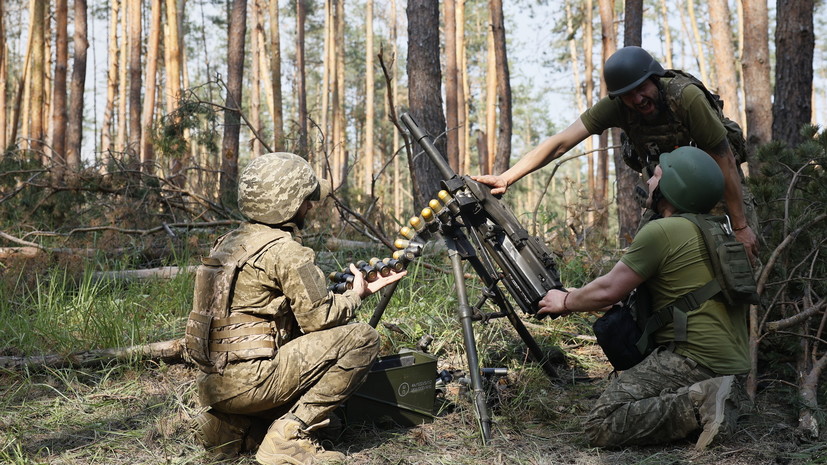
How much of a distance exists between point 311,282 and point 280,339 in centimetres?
41

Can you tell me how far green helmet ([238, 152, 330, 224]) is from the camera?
10.7ft

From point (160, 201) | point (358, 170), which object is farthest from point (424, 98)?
point (358, 170)

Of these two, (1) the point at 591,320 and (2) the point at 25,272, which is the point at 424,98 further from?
(2) the point at 25,272

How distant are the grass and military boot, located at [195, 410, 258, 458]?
76 mm

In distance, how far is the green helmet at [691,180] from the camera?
3365 mm

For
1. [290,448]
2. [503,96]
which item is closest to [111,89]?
[503,96]

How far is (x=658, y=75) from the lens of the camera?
3934 mm

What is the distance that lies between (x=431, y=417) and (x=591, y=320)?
7.39 feet

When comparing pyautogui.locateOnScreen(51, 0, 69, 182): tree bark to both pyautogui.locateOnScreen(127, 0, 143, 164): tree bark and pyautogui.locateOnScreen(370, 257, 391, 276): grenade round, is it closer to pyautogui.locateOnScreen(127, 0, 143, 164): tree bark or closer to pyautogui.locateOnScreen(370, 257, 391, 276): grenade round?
pyautogui.locateOnScreen(127, 0, 143, 164): tree bark

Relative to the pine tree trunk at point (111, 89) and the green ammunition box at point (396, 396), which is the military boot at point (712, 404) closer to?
the green ammunition box at point (396, 396)

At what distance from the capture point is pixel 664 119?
4.04 m

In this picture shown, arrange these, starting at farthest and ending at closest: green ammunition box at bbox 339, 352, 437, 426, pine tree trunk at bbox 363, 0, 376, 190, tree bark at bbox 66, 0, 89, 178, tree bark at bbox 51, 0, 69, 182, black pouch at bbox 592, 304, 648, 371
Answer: pine tree trunk at bbox 363, 0, 376, 190
tree bark at bbox 66, 0, 89, 178
tree bark at bbox 51, 0, 69, 182
green ammunition box at bbox 339, 352, 437, 426
black pouch at bbox 592, 304, 648, 371

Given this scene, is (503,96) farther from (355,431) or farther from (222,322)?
(222,322)

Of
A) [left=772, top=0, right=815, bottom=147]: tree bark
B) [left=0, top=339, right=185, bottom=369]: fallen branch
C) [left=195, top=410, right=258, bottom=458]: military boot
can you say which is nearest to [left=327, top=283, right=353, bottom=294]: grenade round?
[left=195, top=410, right=258, bottom=458]: military boot
